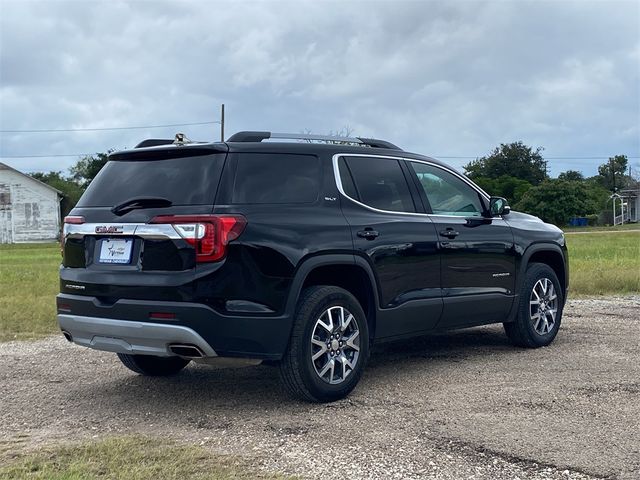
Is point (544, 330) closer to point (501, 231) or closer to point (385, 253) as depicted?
point (501, 231)

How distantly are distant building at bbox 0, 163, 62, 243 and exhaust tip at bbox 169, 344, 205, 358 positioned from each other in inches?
2199

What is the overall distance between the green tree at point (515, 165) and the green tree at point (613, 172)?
24.0 metres

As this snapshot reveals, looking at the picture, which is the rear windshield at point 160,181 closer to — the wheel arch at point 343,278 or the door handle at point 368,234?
the wheel arch at point 343,278

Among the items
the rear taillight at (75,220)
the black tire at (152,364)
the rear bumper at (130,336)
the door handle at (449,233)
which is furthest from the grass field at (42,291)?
the door handle at (449,233)

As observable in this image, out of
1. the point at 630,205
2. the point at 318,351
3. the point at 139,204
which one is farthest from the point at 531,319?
the point at 630,205

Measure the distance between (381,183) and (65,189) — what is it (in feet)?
229

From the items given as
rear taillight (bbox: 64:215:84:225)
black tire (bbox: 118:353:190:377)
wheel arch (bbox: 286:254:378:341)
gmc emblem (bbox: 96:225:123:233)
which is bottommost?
black tire (bbox: 118:353:190:377)

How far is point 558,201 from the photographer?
66.4 m

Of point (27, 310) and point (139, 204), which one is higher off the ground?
point (139, 204)

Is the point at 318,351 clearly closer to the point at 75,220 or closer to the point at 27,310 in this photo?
the point at 75,220

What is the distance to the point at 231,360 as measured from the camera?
5.20m

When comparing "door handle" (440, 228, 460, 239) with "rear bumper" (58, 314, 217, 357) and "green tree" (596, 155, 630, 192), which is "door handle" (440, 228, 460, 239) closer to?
"rear bumper" (58, 314, 217, 357)

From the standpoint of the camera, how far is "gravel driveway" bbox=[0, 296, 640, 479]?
14.2 ft

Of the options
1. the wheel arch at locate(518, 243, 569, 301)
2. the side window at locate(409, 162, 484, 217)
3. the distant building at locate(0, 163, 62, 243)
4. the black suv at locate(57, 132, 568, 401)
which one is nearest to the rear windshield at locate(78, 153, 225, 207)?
the black suv at locate(57, 132, 568, 401)
